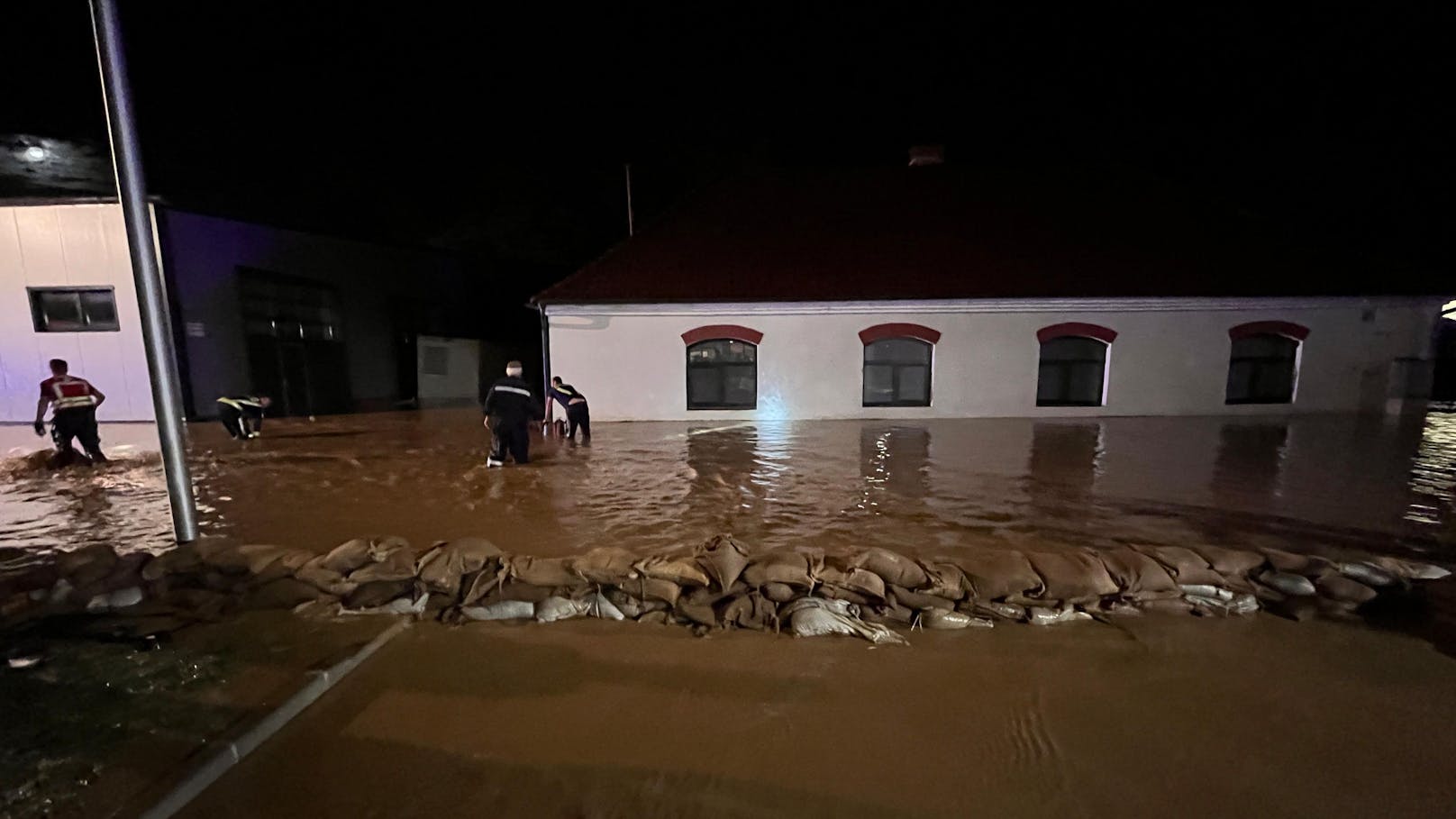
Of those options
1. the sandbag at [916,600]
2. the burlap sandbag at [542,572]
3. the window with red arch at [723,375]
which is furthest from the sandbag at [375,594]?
the window with red arch at [723,375]

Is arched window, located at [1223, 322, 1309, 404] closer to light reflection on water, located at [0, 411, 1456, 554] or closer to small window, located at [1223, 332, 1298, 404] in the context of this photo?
small window, located at [1223, 332, 1298, 404]

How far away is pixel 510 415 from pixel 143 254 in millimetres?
4205

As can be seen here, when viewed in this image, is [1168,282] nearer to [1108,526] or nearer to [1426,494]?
[1426,494]

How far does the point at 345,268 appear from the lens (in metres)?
15.2

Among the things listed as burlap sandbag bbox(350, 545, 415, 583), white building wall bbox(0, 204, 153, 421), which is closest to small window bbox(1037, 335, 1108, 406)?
burlap sandbag bbox(350, 545, 415, 583)

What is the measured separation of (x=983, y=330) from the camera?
495 inches

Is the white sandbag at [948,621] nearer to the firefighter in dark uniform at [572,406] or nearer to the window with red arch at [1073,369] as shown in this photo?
the firefighter in dark uniform at [572,406]

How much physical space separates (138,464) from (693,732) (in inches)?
387

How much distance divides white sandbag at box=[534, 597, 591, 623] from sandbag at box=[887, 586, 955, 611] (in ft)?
6.78

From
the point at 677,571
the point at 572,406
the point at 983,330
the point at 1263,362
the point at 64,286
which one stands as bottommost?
the point at 677,571

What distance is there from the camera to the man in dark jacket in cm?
823

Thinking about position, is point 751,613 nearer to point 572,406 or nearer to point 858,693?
point 858,693

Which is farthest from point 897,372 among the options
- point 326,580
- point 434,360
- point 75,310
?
point 75,310

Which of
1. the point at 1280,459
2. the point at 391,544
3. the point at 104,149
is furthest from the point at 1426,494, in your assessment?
the point at 104,149
